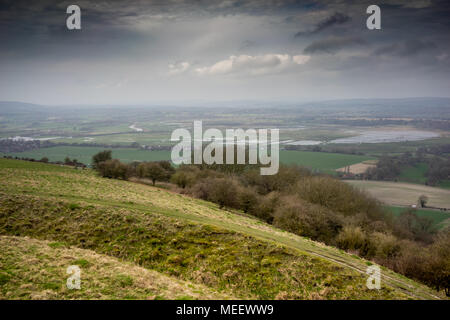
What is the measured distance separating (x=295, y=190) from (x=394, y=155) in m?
82.5

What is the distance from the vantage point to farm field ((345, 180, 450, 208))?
6119cm

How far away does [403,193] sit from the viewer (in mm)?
66938

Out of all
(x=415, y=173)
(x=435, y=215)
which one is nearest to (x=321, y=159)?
(x=415, y=173)

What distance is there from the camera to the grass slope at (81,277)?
1027 cm

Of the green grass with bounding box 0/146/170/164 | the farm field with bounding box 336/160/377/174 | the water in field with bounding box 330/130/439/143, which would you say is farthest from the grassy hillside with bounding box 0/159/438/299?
the water in field with bounding box 330/130/439/143

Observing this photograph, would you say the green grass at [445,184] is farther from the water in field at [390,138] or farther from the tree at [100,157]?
the tree at [100,157]

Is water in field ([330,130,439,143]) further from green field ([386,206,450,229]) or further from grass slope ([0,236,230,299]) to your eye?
grass slope ([0,236,230,299])

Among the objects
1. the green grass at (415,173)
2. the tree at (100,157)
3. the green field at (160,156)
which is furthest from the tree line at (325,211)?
the green field at (160,156)

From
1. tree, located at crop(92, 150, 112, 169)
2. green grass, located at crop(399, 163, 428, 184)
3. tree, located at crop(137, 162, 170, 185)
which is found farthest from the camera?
green grass, located at crop(399, 163, 428, 184)

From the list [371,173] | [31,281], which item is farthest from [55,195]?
[371,173]

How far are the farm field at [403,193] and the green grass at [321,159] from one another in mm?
16698

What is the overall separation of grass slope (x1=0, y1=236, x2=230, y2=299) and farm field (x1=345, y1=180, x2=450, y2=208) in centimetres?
5511
